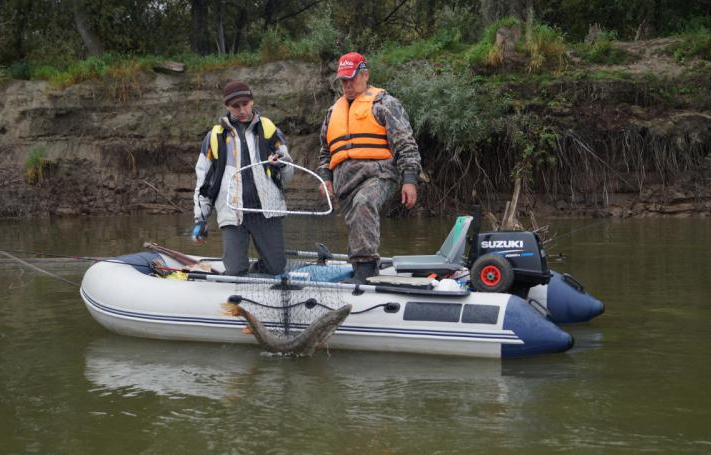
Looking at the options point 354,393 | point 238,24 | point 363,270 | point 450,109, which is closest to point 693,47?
point 450,109

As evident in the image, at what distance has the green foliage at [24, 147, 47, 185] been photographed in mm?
17859

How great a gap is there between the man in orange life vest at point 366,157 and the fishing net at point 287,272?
21cm

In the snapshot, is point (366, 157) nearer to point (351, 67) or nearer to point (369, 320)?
point (351, 67)

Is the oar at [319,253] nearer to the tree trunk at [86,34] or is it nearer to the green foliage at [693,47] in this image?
the green foliage at [693,47]

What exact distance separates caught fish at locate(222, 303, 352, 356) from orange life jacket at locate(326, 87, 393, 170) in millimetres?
1142

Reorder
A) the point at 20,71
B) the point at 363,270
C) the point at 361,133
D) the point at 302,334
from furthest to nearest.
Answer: the point at 20,71, the point at 363,270, the point at 361,133, the point at 302,334

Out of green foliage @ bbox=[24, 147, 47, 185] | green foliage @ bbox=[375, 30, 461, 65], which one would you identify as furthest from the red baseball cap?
green foliage @ bbox=[24, 147, 47, 185]

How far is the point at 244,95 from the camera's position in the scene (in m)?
6.19

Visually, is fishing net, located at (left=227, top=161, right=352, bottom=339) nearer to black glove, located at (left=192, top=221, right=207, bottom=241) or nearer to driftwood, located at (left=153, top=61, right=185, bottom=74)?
black glove, located at (left=192, top=221, right=207, bottom=241)

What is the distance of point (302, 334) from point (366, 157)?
53.3 inches

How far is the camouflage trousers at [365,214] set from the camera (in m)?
6.14

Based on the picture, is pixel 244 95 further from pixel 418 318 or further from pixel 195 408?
pixel 195 408

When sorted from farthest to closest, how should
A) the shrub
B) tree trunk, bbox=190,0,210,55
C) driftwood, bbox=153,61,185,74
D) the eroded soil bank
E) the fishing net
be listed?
tree trunk, bbox=190,0,210,55 < driftwood, bbox=153,61,185,74 < the shrub < the eroded soil bank < the fishing net

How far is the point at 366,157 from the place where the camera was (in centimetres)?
622
